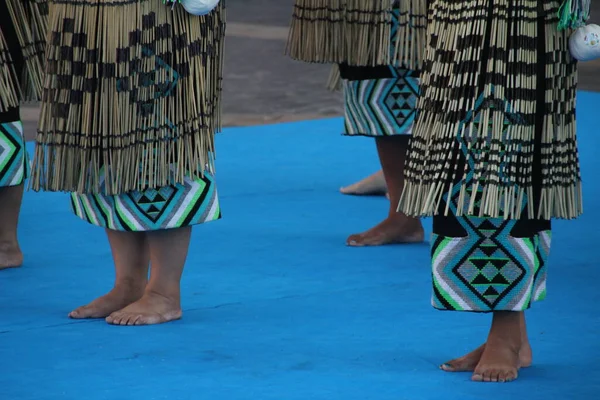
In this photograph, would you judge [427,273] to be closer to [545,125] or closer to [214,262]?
[214,262]

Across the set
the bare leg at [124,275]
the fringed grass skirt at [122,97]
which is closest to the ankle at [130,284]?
the bare leg at [124,275]

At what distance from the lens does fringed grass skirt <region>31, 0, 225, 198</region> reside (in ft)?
8.67

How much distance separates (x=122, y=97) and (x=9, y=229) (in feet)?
2.90

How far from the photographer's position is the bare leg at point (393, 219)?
11.9ft

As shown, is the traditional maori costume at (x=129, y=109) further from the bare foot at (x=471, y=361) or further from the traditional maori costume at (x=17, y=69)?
the bare foot at (x=471, y=361)

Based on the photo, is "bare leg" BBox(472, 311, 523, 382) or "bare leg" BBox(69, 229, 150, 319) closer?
"bare leg" BBox(472, 311, 523, 382)

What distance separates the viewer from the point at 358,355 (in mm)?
2611

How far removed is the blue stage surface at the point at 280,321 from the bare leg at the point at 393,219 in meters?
0.07

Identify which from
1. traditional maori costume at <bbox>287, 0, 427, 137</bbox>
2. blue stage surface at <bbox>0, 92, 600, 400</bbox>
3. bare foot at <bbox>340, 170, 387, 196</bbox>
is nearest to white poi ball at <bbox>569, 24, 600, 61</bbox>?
blue stage surface at <bbox>0, 92, 600, 400</bbox>

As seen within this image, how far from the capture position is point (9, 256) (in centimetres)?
337

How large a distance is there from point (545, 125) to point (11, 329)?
1.33 metres

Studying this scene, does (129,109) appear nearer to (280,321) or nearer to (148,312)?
(148,312)

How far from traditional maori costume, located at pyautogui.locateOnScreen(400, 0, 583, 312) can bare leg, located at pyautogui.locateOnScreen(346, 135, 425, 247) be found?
3.83ft

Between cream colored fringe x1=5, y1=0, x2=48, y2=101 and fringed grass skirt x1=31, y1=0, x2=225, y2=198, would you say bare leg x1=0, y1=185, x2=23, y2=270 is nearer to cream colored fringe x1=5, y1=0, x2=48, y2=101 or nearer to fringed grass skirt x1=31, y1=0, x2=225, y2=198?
cream colored fringe x1=5, y1=0, x2=48, y2=101
